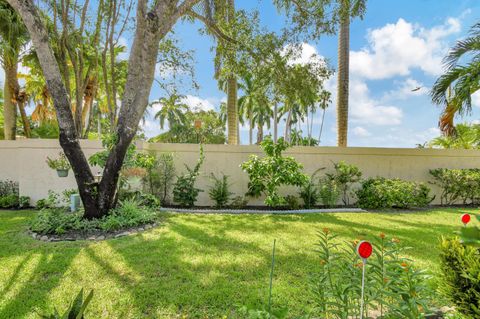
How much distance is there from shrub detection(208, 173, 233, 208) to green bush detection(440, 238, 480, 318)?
19.6ft

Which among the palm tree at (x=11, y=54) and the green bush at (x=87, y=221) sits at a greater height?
the palm tree at (x=11, y=54)

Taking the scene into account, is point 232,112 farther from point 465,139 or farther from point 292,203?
point 465,139

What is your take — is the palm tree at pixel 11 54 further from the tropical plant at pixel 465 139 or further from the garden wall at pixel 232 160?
the tropical plant at pixel 465 139

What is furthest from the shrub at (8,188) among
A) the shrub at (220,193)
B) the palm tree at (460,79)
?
the palm tree at (460,79)

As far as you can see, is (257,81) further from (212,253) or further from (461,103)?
(461,103)

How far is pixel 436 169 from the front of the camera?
9.25 m

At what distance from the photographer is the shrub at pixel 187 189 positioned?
24.7 feet

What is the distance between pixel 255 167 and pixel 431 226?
4.21 metres

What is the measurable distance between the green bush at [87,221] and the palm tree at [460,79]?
29.0 ft

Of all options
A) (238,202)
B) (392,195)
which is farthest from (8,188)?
(392,195)

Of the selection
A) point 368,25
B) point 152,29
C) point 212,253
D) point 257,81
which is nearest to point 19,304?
point 212,253

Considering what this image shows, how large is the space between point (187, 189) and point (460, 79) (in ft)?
27.4

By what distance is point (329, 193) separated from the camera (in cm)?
793

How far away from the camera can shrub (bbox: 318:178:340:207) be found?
792cm
